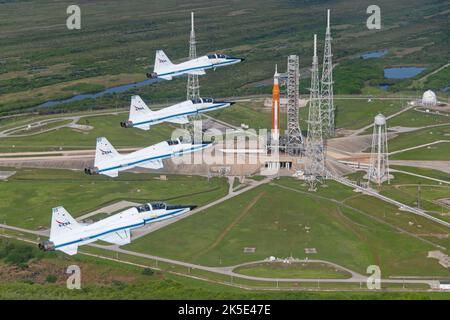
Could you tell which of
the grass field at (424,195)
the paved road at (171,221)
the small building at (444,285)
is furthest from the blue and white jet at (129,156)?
the small building at (444,285)

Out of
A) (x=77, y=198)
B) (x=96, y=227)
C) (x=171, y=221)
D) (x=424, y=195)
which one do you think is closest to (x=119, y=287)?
(x=96, y=227)

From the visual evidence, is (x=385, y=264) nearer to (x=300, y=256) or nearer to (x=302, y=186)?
(x=300, y=256)

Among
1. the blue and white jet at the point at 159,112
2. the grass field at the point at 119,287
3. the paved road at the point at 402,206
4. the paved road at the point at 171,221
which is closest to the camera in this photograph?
the grass field at the point at 119,287

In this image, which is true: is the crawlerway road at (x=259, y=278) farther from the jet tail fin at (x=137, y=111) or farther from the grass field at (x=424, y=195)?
the grass field at (x=424, y=195)

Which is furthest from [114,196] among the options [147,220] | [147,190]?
[147,220]

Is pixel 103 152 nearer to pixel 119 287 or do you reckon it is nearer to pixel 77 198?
pixel 119 287

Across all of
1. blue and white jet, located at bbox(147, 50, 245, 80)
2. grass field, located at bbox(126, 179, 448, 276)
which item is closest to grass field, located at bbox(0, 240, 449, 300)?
grass field, located at bbox(126, 179, 448, 276)
